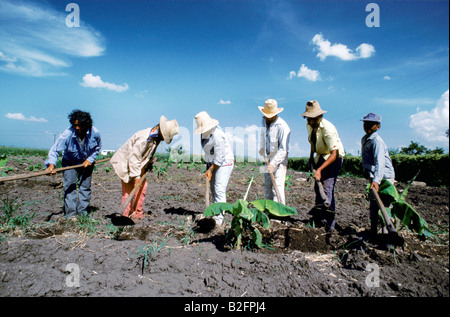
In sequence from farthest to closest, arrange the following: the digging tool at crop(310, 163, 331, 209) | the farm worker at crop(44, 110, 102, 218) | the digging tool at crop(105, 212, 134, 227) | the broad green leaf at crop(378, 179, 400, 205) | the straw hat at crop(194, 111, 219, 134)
→ the farm worker at crop(44, 110, 102, 218) < the straw hat at crop(194, 111, 219, 134) < the digging tool at crop(105, 212, 134, 227) < the digging tool at crop(310, 163, 331, 209) < the broad green leaf at crop(378, 179, 400, 205)

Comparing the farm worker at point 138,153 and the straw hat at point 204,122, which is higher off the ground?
the straw hat at point 204,122

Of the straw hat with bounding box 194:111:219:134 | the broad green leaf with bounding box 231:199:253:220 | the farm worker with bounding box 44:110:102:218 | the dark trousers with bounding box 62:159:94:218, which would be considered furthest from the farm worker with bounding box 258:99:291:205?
the dark trousers with bounding box 62:159:94:218

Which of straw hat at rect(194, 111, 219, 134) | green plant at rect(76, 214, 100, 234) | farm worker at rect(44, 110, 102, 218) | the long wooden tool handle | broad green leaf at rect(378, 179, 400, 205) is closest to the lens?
the long wooden tool handle

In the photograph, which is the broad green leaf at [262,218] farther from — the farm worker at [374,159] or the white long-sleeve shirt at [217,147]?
the farm worker at [374,159]

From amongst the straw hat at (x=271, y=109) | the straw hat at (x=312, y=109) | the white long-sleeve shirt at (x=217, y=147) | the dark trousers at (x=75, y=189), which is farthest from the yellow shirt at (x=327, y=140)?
the dark trousers at (x=75, y=189)

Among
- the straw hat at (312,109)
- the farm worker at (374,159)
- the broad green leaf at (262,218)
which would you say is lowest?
the broad green leaf at (262,218)

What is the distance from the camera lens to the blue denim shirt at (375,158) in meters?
2.81

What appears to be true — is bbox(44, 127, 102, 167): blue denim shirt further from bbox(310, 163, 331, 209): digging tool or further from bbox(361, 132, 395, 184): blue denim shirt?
bbox(361, 132, 395, 184): blue denim shirt

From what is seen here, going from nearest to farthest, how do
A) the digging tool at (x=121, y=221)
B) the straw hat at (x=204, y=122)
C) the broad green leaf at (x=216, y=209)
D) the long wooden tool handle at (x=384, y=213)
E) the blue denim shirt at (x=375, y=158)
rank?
the long wooden tool handle at (x=384, y=213) → the broad green leaf at (x=216, y=209) → the blue denim shirt at (x=375, y=158) → the digging tool at (x=121, y=221) → the straw hat at (x=204, y=122)

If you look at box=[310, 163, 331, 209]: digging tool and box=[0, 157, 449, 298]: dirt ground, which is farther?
box=[310, 163, 331, 209]: digging tool

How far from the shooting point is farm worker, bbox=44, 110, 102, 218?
11.6 ft

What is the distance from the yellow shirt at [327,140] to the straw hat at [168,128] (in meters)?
1.85

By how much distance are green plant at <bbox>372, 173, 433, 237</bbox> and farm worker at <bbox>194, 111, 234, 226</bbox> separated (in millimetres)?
1816
